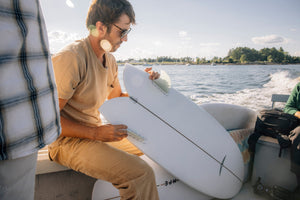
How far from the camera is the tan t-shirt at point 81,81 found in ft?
3.80

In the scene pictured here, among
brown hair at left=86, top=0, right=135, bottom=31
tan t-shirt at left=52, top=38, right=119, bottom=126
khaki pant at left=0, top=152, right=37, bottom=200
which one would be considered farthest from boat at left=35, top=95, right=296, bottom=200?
brown hair at left=86, top=0, right=135, bottom=31

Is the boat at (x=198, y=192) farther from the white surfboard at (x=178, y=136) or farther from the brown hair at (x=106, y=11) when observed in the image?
the brown hair at (x=106, y=11)

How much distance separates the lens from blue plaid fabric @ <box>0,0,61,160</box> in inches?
18.1

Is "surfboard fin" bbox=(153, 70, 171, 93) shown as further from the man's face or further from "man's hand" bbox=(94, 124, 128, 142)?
"man's hand" bbox=(94, 124, 128, 142)

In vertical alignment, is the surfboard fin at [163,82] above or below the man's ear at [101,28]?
below

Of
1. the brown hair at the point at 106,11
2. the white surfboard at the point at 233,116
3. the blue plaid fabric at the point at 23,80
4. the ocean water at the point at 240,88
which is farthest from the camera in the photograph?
the ocean water at the point at 240,88

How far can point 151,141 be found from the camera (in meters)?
1.57

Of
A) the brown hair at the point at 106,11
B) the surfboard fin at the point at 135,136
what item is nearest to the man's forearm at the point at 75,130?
the surfboard fin at the point at 135,136

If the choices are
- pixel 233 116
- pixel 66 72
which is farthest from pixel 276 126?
pixel 66 72

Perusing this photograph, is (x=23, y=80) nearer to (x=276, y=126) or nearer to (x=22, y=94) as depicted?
(x=22, y=94)

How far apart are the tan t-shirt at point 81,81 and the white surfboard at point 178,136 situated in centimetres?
11

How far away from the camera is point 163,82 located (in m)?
1.87

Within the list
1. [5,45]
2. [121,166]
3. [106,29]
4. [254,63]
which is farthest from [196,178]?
[254,63]

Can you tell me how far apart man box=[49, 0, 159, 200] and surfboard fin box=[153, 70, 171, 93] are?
538 mm
